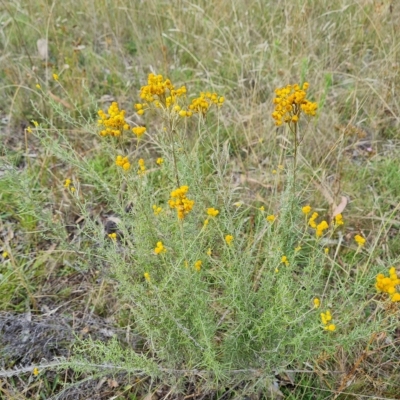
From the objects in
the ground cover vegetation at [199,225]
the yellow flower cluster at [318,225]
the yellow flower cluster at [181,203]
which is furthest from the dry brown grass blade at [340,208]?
the yellow flower cluster at [181,203]

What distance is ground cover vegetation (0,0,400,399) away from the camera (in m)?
1.46

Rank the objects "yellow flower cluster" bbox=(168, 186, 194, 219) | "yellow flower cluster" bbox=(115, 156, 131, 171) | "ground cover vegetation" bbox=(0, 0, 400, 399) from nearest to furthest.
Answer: "yellow flower cluster" bbox=(168, 186, 194, 219), "yellow flower cluster" bbox=(115, 156, 131, 171), "ground cover vegetation" bbox=(0, 0, 400, 399)

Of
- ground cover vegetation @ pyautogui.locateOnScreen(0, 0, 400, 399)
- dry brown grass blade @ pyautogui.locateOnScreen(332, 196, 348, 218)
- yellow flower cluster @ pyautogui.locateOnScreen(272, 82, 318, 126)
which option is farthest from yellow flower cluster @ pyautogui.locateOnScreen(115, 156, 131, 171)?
dry brown grass blade @ pyautogui.locateOnScreen(332, 196, 348, 218)

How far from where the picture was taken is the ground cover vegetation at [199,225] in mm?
1456

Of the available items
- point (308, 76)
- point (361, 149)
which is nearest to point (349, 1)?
point (308, 76)

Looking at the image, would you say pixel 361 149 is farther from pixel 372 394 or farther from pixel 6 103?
pixel 6 103

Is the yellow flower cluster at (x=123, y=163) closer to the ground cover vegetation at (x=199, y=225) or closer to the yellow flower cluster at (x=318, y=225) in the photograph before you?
the ground cover vegetation at (x=199, y=225)

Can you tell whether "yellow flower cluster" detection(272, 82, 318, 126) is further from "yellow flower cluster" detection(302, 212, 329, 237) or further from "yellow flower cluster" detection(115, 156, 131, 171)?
"yellow flower cluster" detection(115, 156, 131, 171)

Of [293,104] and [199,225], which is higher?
[293,104]

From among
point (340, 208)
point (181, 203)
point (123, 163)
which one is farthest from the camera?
point (340, 208)

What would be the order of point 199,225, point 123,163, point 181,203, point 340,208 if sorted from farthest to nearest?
point 340,208
point 199,225
point 123,163
point 181,203

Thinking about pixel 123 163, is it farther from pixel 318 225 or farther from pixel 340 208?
pixel 340 208

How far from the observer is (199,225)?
1.87 metres

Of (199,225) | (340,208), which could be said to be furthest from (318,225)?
(340,208)
